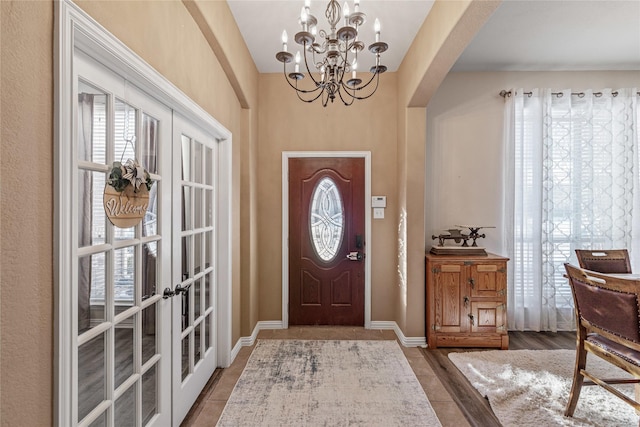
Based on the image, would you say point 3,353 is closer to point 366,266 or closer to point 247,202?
point 247,202

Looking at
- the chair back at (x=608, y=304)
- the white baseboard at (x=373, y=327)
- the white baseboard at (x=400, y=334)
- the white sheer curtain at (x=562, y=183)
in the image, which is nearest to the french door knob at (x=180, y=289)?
the white baseboard at (x=373, y=327)

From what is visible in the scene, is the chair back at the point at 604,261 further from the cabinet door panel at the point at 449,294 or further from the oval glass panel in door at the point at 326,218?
the oval glass panel in door at the point at 326,218

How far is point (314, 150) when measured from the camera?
12.4 feet

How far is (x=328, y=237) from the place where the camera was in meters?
3.81

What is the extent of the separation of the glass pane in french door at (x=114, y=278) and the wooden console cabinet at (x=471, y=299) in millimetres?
2518

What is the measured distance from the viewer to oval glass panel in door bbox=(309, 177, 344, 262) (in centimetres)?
380

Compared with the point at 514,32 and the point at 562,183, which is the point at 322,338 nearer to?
the point at 562,183

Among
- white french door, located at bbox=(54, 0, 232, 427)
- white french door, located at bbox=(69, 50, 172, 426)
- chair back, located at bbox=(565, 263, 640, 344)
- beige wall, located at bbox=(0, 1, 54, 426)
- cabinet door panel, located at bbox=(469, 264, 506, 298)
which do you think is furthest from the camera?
cabinet door panel, located at bbox=(469, 264, 506, 298)

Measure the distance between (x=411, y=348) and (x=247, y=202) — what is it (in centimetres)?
219

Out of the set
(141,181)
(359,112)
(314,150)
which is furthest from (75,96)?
(359,112)

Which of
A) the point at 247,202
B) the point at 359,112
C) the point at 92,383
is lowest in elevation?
the point at 92,383

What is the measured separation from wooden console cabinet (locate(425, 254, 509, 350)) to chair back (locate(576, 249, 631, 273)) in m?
0.61

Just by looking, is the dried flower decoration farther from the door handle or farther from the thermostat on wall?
the thermostat on wall

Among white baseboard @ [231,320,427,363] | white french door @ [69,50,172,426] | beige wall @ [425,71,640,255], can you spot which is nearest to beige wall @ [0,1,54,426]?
white french door @ [69,50,172,426]
